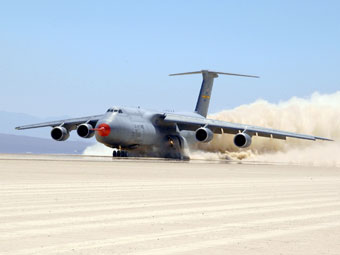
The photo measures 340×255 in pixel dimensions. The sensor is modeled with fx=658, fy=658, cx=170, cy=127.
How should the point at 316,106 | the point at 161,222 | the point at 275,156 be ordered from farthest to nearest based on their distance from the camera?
the point at 316,106, the point at 275,156, the point at 161,222

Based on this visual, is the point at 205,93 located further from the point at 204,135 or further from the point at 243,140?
the point at 243,140

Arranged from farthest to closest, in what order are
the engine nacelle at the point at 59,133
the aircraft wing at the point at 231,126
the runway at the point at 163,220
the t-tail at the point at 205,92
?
the t-tail at the point at 205,92 → the engine nacelle at the point at 59,133 → the aircraft wing at the point at 231,126 → the runway at the point at 163,220

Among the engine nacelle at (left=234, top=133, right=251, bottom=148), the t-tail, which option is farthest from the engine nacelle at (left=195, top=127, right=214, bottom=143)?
the t-tail

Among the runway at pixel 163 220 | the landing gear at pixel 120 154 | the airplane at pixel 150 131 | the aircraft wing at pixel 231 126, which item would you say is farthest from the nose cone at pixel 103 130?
the runway at pixel 163 220

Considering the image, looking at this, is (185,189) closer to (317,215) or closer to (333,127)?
(317,215)

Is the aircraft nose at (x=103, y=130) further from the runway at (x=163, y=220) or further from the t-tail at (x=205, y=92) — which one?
the runway at (x=163, y=220)

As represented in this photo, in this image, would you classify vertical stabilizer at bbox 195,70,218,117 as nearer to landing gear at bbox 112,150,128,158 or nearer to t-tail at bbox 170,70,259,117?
t-tail at bbox 170,70,259,117

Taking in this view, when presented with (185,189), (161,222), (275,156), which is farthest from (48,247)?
(275,156)

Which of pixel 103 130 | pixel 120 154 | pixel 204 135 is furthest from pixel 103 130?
pixel 204 135

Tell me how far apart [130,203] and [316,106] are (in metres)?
48.0

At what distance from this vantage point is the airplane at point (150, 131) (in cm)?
3650

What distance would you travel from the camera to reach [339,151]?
1858 inches

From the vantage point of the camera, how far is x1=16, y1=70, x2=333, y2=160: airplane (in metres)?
36.5

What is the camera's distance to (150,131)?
3919cm
